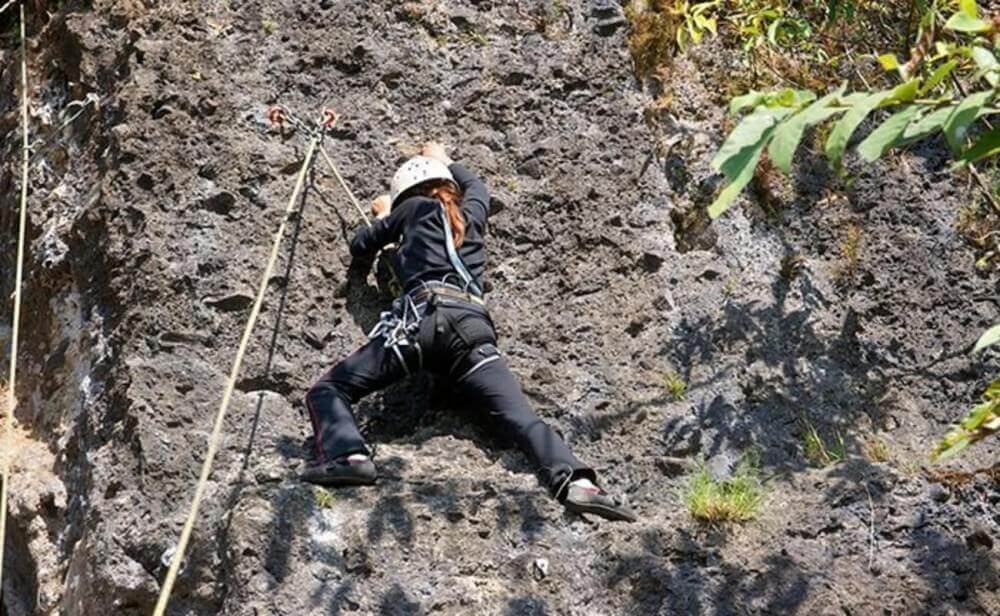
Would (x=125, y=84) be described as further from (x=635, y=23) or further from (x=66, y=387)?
(x=635, y=23)

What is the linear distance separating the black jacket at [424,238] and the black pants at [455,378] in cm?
22

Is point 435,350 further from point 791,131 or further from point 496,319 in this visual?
point 791,131

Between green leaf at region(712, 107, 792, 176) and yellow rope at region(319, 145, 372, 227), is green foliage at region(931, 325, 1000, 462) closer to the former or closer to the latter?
green leaf at region(712, 107, 792, 176)

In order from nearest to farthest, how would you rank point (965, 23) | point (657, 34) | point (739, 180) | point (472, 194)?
point (739, 180) → point (965, 23) → point (472, 194) → point (657, 34)

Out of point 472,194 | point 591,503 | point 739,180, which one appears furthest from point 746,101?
point 472,194

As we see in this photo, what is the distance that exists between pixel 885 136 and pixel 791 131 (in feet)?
0.63

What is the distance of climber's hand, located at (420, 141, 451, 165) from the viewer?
6.25m

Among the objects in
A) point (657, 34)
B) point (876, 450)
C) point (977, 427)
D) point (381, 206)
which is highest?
point (977, 427)

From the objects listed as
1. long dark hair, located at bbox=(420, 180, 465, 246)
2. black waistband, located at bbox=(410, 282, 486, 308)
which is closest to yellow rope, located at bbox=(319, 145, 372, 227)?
long dark hair, located at bbox=(420, 180, 465, 246)

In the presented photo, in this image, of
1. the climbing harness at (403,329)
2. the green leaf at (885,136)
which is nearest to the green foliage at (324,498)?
the climbing harness at (403,329)

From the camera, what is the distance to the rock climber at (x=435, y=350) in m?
4.98

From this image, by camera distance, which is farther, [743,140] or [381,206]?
[381,206]

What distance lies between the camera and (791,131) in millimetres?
2482

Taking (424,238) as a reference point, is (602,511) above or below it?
below
